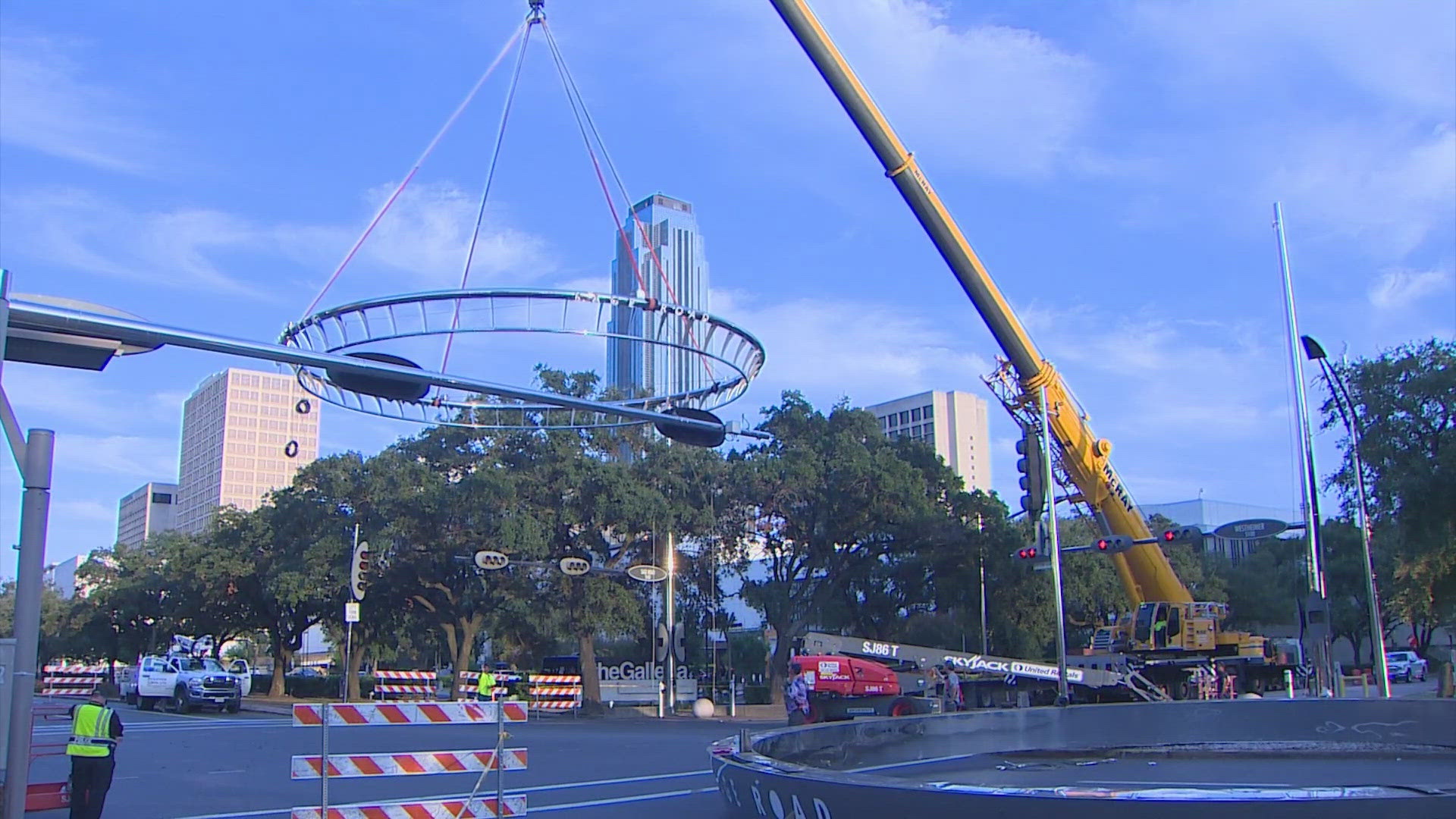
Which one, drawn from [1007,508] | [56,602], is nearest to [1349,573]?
[1007,508]

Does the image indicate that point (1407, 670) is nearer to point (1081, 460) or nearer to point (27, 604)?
point (1081, 460)

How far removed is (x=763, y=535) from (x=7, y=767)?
130ft

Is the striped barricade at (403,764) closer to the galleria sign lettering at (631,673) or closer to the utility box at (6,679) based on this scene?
the utility box at (6,679)

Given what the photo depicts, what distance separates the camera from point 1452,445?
94.4ft

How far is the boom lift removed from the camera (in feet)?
103

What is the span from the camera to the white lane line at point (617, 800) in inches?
532

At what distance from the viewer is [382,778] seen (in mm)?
17609

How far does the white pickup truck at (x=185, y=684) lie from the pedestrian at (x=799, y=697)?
22.0 m

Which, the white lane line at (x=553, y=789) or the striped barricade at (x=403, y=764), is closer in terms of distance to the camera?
the striped barricade at (x=403, y=764)

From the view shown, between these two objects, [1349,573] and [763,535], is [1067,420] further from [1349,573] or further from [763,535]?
[1349,573]

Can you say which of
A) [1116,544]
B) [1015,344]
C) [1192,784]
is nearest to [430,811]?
[1192,784]

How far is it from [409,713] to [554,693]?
108 ft

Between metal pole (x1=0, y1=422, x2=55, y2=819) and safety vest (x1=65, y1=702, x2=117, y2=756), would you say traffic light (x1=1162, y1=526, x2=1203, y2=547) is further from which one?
metal pole (x1=0, y1=422, x2=55, y2=819)

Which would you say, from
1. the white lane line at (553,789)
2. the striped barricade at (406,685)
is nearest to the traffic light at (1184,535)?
the white lane line at (553,789)
